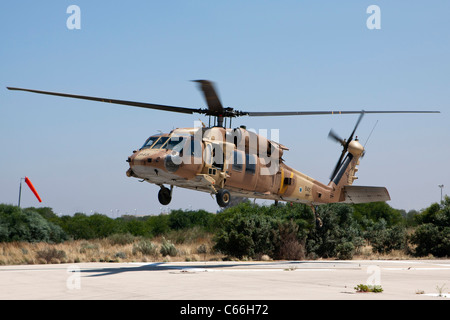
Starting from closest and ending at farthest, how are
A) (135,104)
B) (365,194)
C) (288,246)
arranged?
1. (135,104)
2. (365,194)
3. (288,246)

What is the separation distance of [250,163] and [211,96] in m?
4.01

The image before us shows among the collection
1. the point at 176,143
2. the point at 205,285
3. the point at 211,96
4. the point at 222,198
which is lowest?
the point at 205,285

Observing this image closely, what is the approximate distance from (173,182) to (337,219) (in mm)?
19496

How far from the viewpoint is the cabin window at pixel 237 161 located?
794 inches

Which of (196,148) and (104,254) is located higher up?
(196,148)

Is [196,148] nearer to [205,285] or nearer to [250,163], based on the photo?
[250,163]

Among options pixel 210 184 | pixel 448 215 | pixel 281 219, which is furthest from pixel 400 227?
pixel 210 184

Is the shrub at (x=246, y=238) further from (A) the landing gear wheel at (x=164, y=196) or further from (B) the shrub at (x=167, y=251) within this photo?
(A) the landing gear wheel at (x=164, y=196)

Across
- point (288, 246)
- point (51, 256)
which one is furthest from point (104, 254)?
point (288, 246)

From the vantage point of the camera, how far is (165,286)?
1391cm

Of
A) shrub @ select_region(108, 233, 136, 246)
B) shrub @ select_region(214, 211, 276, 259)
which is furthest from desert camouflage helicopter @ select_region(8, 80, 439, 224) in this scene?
shrub @ select_region(108, 233, 136, 246)

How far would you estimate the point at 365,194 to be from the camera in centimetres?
2653

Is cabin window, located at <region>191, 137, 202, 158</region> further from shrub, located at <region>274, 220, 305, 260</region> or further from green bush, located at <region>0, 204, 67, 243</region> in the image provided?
green bush, located at <region>0, 204, 67, 243</region>

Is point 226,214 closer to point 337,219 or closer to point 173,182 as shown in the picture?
point 337,219
